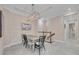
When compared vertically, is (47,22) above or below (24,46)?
above

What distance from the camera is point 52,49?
266 centimetres

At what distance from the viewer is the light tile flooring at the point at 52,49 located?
2.59 meters

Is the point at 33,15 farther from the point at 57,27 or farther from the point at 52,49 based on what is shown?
the point at 52,49

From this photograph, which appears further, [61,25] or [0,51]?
[61,25]

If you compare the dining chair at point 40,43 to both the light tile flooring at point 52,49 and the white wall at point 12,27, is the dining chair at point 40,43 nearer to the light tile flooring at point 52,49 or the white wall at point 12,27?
the light tile flooring at point 52,49

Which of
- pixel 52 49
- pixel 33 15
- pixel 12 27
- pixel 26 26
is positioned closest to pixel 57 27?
pixel 52 49

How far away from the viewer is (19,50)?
2.61 meters

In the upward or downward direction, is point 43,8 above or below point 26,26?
above

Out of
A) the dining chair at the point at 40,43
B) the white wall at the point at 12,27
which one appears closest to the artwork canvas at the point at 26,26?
the white wall at the point at 12,27

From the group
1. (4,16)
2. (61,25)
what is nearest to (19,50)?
(4,16)

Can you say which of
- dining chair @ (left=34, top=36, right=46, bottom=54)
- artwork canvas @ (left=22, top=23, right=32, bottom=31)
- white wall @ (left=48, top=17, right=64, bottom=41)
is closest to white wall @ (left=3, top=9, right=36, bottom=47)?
artwork canvas @ (left=22, top=23, right=32, bottom=31)
